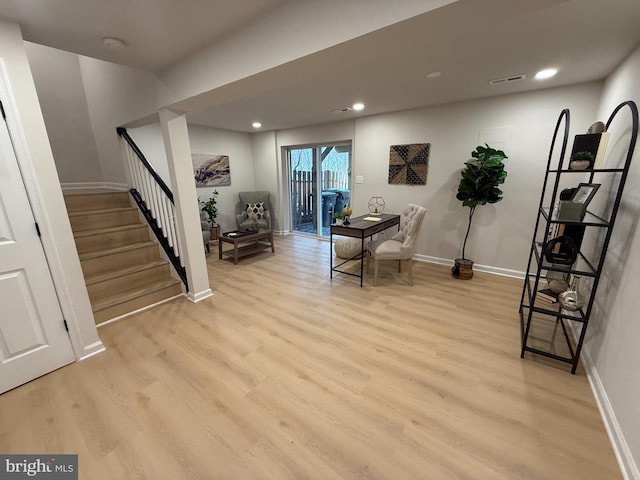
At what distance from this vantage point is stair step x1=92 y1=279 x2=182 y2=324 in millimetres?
2477

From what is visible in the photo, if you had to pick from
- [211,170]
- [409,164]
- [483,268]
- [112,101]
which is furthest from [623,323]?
[211,170]

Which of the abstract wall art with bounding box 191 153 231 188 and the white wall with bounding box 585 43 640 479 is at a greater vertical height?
the abstract wall art with bounding box 191 153 231 188

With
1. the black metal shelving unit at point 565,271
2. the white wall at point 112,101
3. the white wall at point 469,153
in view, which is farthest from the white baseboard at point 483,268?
the white wall at point 112,101

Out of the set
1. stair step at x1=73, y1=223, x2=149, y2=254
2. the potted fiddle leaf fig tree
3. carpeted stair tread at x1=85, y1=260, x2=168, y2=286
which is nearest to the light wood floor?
carpeted stair tread at x1=85, y1=260, x2=168, y2=286

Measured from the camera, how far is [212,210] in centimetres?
527

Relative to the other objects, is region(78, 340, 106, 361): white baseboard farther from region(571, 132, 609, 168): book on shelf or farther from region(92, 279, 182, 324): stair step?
region(571, 132, 609, 168): book on shelf

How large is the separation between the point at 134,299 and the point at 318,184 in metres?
3.92

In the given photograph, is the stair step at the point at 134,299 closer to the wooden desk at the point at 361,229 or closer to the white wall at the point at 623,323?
the wooden desk at the point at 361,229

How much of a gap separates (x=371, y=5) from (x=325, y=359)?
221cm

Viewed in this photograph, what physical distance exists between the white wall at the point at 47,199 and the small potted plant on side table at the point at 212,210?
10.9ft

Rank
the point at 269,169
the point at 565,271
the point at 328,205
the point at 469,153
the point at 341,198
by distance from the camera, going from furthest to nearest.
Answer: the point at 269,169
the point at 328,205
the point at 341,198
the point at 469,153
the point at 565,271

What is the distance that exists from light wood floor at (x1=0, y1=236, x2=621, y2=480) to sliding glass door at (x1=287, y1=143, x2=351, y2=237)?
3.26 m
